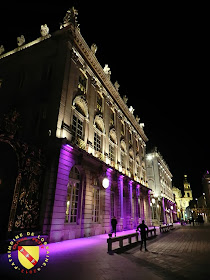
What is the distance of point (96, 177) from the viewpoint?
50.1ft

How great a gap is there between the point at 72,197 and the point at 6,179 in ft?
17.1

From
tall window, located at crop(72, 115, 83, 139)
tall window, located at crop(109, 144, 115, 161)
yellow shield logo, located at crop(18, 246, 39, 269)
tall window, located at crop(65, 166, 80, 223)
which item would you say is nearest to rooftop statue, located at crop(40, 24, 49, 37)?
tall window, located at crop(72, 115, 83, 139)

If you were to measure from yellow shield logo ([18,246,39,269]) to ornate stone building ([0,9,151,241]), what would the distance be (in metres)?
1.06

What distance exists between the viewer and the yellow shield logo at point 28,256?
5.62 meters

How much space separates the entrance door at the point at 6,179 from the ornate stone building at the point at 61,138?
65mm

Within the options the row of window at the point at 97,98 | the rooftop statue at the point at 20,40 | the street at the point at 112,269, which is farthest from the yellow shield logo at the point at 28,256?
the rooftop statue at the point at 20,40

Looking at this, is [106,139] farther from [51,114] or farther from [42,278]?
[42,278]

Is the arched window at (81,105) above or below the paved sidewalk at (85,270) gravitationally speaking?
above

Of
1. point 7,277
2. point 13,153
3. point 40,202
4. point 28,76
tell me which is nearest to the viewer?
point 7,277

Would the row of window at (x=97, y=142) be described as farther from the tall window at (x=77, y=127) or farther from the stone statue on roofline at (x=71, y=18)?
the stone statue on roofline at (x=71, y=18)

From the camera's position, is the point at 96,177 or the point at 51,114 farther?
the point at 96,177

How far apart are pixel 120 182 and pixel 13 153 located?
1318 cm

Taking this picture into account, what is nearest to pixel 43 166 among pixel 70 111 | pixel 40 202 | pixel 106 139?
pixel 40 202

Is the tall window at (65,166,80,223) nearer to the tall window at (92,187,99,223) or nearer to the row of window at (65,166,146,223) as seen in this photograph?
the row of window at (65,166,146,223)
